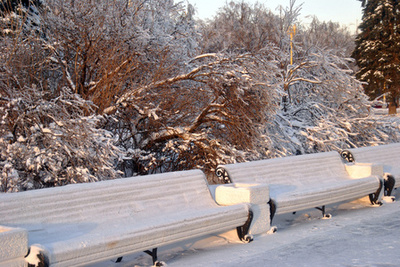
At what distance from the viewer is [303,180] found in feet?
21.5

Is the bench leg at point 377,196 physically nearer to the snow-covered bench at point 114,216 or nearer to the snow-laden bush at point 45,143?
the snow-covered bench at point 114,216

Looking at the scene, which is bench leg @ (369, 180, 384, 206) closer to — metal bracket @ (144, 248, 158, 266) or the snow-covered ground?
the snow-covered ground

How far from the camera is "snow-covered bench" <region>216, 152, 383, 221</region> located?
18.4 feet

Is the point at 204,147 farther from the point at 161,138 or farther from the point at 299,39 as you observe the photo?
the point at 299,39

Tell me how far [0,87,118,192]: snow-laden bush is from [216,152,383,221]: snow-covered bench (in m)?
2.27

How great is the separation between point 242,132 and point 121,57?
8.79 feet

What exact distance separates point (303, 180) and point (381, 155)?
95.2 inches

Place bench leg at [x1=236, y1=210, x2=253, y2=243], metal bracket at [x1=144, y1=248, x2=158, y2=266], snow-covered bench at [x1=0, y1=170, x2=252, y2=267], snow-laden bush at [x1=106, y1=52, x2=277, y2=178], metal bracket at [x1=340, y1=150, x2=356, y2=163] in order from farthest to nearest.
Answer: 1. snow-laden bush at [x1=106, y1=52, x2=277, y2=178]
2. metal bracket at [x1=340, y1=150, x2=356, y2=163]
3. bench leg at [x1=236, y1=210, x2=253, y2=243]
4. metal bracket at [x1=144, y1=248, x2=158, y2=266]
5. snow-covered bench at [x1=0, y1=170, x2=252, y2=267]

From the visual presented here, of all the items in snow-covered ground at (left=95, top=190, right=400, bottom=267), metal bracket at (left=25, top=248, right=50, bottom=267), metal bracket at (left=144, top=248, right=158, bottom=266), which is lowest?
snow-covered ground at (left=95, top=190, right=400, bottom=267)

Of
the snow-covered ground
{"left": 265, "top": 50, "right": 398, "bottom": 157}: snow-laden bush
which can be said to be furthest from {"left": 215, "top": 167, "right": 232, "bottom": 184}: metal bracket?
{"left": 265, "top": 50, "right": 398, "bottom": 157}: snow-laden bush

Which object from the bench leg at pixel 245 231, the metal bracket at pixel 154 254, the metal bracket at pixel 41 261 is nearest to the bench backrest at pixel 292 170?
the bench leg at pixel 245 231

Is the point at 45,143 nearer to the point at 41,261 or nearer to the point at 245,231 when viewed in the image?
the point at 245,231

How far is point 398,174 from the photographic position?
7281mm

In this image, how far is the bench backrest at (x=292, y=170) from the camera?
5.83 m
